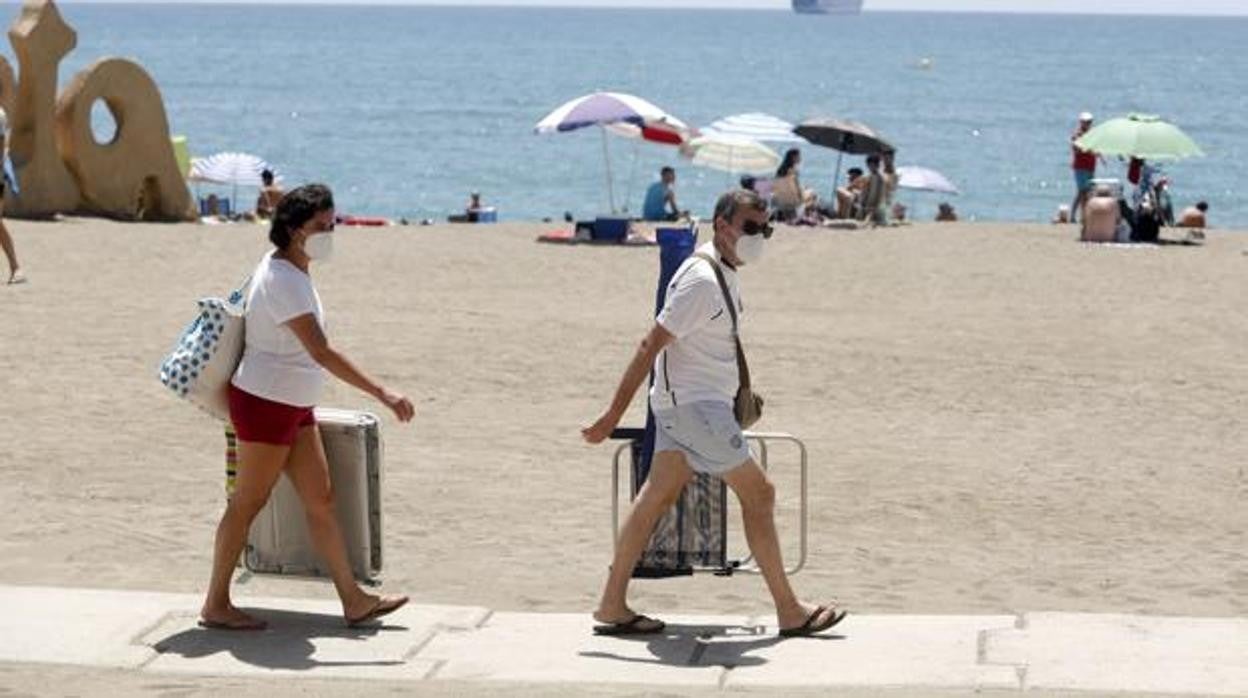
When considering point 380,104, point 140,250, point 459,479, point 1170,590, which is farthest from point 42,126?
point 380,104

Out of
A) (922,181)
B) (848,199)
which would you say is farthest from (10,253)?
(922,181)

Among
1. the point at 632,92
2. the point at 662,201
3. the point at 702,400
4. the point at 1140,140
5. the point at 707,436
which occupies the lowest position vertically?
the point at 707,436

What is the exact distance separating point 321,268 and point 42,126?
5230 millimetres

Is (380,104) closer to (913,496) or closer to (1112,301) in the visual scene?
(1112,301)

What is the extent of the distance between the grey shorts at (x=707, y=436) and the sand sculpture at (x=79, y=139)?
55.8 ft

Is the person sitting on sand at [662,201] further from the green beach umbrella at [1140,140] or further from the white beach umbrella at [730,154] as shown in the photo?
the green beach umbrella at [1140,140]

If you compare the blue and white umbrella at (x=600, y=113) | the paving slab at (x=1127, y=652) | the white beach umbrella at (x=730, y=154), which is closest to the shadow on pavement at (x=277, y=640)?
the paving slab at (x=1127, y=652)

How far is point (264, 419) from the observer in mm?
8172

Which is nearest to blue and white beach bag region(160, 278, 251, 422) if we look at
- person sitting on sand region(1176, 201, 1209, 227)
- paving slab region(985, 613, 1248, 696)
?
paving slab region(985, 613, 1248, 696)

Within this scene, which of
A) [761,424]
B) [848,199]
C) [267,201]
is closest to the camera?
[761,424]

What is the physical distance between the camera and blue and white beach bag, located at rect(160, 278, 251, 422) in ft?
27.0

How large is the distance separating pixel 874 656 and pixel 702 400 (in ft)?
3.22

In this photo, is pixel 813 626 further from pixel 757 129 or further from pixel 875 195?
pixel 757 129

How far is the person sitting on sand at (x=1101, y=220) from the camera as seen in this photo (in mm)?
24609
